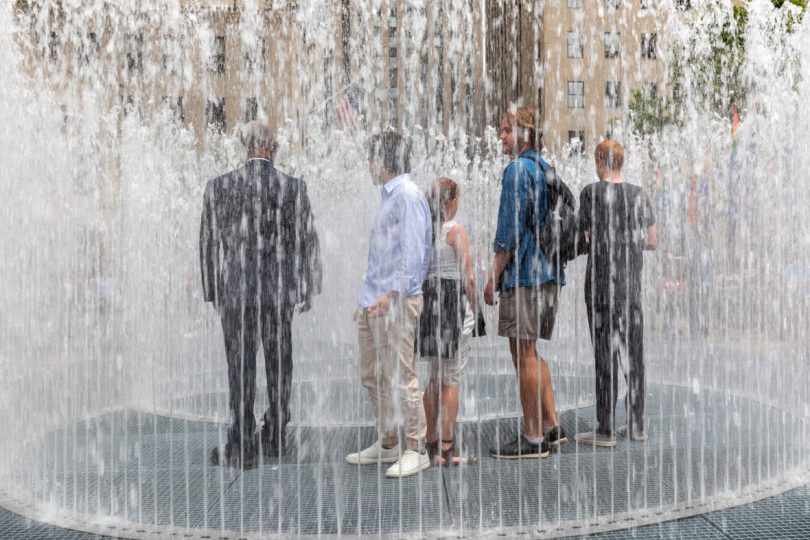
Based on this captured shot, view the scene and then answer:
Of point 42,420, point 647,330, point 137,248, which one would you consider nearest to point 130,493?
point 42,420

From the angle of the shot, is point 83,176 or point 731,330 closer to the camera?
point 731,330

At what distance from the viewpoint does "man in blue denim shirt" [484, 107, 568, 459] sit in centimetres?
415

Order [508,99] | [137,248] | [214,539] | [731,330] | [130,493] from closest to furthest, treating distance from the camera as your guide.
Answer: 1. [214,539]
2. [130,493]
3. [137,248]
4. [731,330]
5. [508,99]

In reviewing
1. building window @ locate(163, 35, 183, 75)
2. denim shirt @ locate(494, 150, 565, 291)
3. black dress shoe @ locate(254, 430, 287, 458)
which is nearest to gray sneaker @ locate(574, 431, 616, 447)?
denim shirt @ locate(494, 150, 565, 291)

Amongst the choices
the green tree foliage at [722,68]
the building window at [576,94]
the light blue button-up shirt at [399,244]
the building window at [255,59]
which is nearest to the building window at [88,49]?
the building window at [255,59]

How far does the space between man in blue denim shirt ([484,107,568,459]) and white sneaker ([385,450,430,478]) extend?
1.73 feet

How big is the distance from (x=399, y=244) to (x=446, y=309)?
0.50 m

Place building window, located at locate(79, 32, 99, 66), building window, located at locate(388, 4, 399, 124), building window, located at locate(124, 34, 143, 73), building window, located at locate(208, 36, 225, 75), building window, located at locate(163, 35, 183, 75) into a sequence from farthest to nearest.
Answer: building window, located at locate(388, 4, 399, 124) → building window, located at locate(208, 36, 225, 75) → building window, located at locate(163, 35, 183, 75) → building window, located at locate(124, 34, 143, 73) → building window, located at locate(79, 32, 99, 66)

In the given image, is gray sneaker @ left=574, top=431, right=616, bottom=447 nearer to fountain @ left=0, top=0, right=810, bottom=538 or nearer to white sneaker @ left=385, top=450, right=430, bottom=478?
fountain @ left=0, top=0, right=810, bottom=538

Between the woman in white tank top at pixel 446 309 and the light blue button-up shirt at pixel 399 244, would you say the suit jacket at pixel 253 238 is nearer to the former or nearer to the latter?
the light blue button-up shirt at pixel 399 244

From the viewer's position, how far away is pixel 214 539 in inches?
125

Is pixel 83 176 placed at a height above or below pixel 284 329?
above

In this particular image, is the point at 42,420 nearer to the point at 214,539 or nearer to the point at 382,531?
the point at 214,539

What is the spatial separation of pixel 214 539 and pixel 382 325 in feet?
4.15
